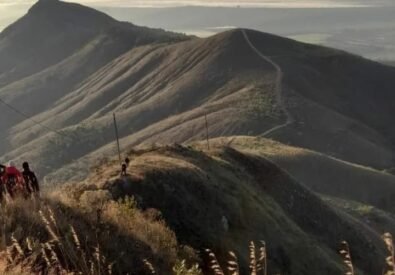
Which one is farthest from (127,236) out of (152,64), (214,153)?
(152,64)

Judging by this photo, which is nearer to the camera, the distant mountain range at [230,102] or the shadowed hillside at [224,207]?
the shadowed hillside at [224,207]

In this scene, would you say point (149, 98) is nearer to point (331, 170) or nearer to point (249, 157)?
point (331, 170)

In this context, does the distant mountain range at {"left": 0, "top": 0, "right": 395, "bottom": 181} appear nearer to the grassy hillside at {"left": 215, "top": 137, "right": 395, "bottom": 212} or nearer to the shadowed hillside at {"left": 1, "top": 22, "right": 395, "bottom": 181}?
the shadowed hillside at {"left": 1, "top": 22, "right": 395, "bottom": 181}

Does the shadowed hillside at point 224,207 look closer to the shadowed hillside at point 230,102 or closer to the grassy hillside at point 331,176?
the grassy hillside at point 331,176

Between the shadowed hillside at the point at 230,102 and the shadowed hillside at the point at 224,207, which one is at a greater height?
the shadowed hillside at the point at 224,207

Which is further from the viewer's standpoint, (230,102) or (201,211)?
(230,102)

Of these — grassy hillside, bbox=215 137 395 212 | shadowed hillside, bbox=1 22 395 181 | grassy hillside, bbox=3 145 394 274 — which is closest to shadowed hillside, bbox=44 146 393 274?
grassy hillside, bbox=3 145 394 274

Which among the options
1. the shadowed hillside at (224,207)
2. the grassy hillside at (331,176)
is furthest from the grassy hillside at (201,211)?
the grassy hillside at (331,176)

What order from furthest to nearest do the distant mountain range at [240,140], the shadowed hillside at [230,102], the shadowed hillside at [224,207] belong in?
the shadowed hillside at [230,102] < the distant mountain range at [240,140] < the shadowed hillside at [224,207]

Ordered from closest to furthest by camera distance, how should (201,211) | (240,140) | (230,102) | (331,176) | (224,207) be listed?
(201,211) → (224,207) → (240,140) → (331,176) → (230,102)

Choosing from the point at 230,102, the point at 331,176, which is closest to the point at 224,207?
the point at 331,176

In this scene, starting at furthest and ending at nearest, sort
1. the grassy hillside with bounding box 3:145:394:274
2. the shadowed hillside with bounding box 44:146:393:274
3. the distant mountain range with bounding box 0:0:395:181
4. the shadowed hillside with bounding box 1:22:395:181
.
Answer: the distant mountain range with bounding box 0:0:395:181
the shadowed hillside with bounding box 1:22:395:181
the shadowed hillside with bounding box 44:146:393:274
the grassy hillside with bounding box 3:145:394:274

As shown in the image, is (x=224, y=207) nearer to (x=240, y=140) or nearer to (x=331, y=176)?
(x=240, y=140)

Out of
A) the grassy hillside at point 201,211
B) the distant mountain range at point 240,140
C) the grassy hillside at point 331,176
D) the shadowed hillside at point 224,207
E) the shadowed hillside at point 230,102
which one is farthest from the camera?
the shadowed hillside at point 230,102
